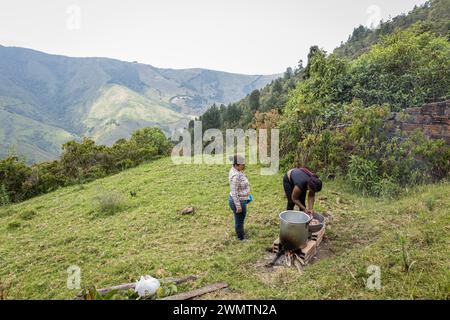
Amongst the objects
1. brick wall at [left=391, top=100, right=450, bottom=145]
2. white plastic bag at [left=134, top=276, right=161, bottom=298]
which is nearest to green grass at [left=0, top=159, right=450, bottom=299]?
white plastic bag at [left=134, top=276, right=161, bottom=298]

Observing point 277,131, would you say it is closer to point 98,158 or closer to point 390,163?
point 390,163

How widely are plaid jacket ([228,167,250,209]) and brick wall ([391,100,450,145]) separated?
630 centimetres

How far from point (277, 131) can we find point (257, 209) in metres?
5.61

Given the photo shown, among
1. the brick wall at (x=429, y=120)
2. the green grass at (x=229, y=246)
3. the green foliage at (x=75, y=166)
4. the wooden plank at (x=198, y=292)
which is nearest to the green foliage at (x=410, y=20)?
the green foliage at (x=75, y=166)

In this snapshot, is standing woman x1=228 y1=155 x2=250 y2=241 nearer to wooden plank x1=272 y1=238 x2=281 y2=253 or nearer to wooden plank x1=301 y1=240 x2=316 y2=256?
wooden plank x1=272 y1=238 x2=281 y2=253

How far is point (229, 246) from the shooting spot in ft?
21.1

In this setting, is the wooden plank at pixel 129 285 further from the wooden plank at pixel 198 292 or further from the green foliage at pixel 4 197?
the green foliage at pixel 4 197

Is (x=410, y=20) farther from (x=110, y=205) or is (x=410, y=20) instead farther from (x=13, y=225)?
(x=13, y=225)

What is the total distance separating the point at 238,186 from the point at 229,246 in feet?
4.24

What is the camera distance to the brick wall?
8.86m

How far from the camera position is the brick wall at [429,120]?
8859 mm

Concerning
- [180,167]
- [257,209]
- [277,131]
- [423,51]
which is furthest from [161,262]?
[423,51]

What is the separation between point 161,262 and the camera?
5.83 metres
